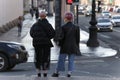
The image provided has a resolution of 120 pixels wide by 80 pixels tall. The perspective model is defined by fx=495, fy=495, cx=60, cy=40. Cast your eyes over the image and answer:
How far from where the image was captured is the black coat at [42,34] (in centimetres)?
1235

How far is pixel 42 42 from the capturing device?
12.3 meters

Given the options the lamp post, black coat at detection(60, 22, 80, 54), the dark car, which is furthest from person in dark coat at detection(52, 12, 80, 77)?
the lamp post

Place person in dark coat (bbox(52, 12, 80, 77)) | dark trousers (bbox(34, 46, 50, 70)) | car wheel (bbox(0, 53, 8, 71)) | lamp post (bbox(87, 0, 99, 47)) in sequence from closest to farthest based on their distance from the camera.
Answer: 1. dark trousers (bbox(34, 46, 50, 70))
2. person in dark coat (bbox(52, 12, 80, 77))
3. car wheel (bbox(0, 53, 8, 71))
4. lamp post (bbox(87, 0, 99, 47))

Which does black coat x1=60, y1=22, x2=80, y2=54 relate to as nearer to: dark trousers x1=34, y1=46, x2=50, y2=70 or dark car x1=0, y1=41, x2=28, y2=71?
dark trousers x1=34, y1=46, x2=50, y2=70

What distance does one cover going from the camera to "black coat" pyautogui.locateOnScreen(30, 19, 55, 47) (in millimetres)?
12352

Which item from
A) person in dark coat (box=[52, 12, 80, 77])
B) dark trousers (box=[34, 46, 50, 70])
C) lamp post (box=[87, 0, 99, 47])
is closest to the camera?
dark trousers (box=[34, 46, 50, 70])

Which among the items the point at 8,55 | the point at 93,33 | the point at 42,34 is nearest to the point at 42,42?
the point at 42,34

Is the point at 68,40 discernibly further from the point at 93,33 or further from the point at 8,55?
the point at 93,33

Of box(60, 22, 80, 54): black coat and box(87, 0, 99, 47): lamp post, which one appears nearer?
box(60, 22, 80, 54): black coat

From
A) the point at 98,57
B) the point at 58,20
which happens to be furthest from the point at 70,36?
the point at 58,20

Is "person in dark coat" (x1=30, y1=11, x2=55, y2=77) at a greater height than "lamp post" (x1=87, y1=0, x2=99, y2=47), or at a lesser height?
greater

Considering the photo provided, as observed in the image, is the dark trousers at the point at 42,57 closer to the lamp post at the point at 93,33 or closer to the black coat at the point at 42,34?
the black coat at the point at 42,34

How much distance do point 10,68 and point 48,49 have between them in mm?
5109

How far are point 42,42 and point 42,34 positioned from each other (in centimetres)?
22
